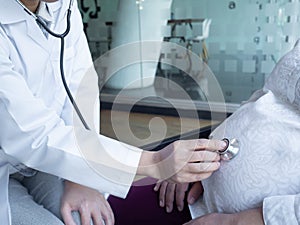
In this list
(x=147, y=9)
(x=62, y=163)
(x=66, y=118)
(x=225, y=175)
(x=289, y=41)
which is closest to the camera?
(x=62, y=163)

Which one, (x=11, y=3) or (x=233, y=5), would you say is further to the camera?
(x=233, y=5)

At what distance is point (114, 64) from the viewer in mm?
4387

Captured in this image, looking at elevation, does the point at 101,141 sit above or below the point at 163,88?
above

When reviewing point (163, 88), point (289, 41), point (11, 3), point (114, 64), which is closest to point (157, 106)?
point (163, 88)

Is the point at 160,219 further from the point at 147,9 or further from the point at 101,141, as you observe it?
the point at 147,9

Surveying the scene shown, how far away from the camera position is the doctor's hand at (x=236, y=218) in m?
0.80

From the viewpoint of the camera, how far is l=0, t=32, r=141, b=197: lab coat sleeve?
2.44 ft

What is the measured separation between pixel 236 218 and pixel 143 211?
1.18 ft

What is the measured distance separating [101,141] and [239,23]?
3154mm

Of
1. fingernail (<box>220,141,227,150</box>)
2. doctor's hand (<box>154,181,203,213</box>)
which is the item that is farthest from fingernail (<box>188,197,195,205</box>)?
fingernail (<box>220,141,227,150</box>)

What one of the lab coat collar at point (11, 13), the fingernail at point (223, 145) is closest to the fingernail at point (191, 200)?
the fingernail at point (223, 145)

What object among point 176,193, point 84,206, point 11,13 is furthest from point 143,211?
point 11,13

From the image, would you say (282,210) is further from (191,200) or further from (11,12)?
(11,12)

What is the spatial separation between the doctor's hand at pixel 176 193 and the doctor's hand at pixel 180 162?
0.24 meters
